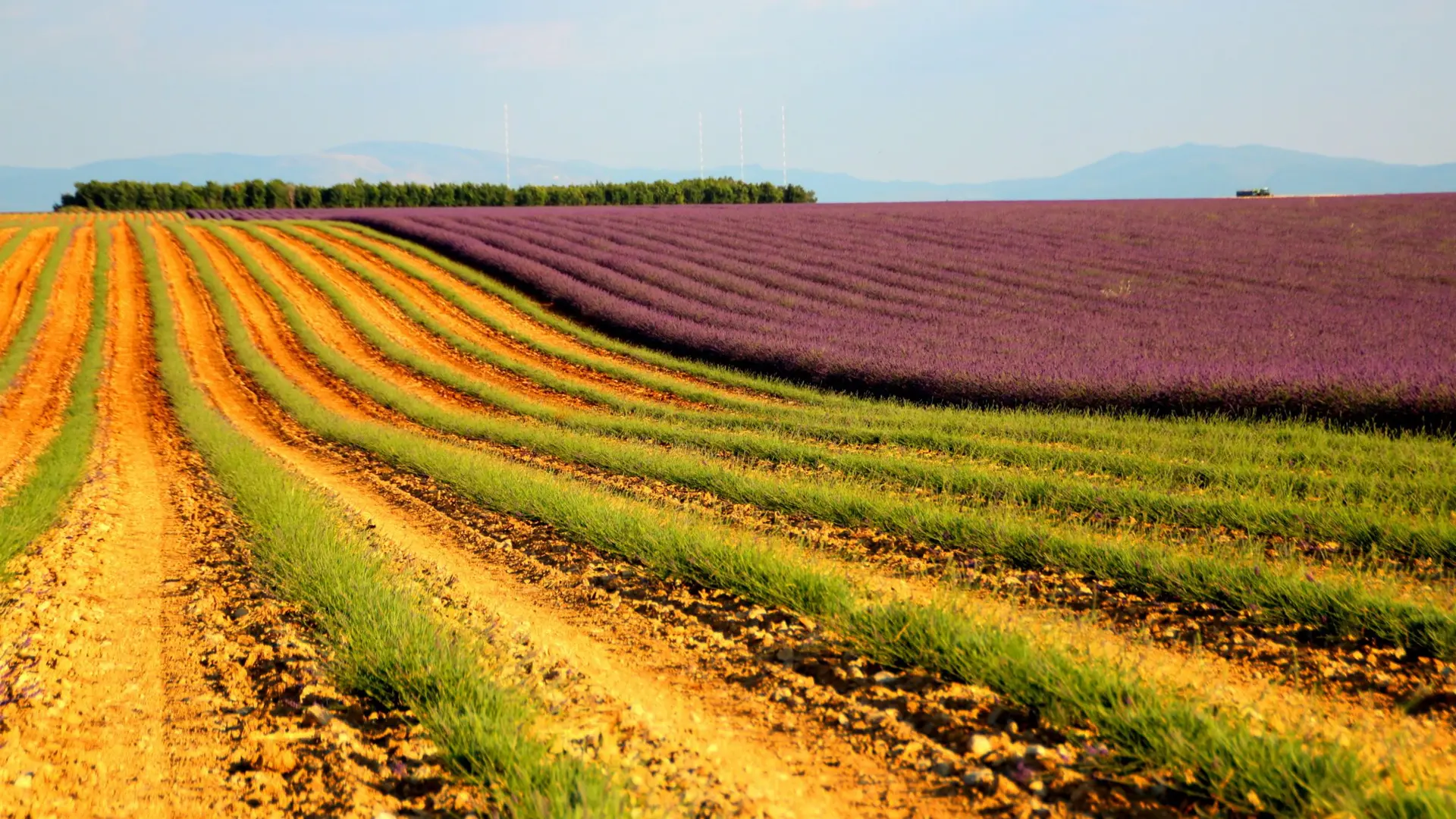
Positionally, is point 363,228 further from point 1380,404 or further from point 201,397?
point 1380,404

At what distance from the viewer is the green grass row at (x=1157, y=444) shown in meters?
6.33

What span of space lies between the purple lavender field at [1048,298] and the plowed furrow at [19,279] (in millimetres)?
10874

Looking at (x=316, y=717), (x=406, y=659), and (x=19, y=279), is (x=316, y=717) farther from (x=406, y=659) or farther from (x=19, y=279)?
(x=19, y=279)

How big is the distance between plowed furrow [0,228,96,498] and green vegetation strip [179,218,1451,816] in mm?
6358

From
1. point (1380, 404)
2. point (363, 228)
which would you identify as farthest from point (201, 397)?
point (363, 228)

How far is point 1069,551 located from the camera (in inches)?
194

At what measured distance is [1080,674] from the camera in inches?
123

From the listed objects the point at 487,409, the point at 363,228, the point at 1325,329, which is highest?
the point at 363,228

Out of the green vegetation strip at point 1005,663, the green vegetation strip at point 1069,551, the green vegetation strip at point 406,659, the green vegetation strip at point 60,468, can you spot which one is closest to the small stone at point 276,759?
the green vegetation strip at point 406,659

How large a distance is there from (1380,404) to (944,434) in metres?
4.52

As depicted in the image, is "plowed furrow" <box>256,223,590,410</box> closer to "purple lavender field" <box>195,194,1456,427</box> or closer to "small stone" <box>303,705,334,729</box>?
"purple lavender field" <box>195,194,1456,427</box>

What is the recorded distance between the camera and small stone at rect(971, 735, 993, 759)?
2.92 meters

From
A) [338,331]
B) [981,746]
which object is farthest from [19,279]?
[981,746]

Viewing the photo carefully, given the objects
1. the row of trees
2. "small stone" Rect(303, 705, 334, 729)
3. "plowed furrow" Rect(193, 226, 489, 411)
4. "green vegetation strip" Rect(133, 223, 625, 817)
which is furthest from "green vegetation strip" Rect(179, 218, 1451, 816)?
the row of trees
